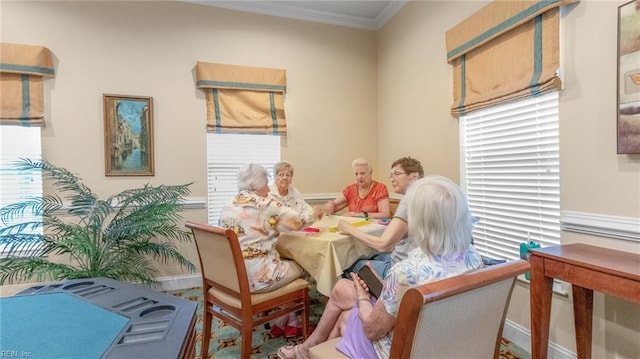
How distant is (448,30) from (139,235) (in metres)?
3.31

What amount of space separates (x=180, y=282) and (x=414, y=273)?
293 centimetres

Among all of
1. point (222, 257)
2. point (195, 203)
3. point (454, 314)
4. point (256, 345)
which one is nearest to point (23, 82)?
point (195, 203)

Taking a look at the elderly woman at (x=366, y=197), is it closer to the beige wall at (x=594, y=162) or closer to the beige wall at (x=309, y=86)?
the beige wall at (x=309, y=86)

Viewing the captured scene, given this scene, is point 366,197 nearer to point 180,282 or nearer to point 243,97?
point 243,97

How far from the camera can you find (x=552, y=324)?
6.47 feet

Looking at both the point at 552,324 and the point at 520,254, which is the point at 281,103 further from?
the point at 552,324

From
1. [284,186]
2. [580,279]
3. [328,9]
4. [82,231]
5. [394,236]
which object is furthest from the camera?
[328,9]

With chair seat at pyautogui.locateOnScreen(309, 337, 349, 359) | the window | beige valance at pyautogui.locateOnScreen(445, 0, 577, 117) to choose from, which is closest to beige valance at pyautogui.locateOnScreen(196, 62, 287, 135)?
the window

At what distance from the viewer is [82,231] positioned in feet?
8.46

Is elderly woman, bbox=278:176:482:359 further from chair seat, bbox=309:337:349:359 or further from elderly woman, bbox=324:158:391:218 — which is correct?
elderly woman, bbox=324:158:391:218

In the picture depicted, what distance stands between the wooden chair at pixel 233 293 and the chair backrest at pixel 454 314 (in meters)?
1.06

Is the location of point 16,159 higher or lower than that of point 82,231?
higher

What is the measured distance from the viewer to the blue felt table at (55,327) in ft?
2.81

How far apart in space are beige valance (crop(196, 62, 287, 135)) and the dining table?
5.46 feet
